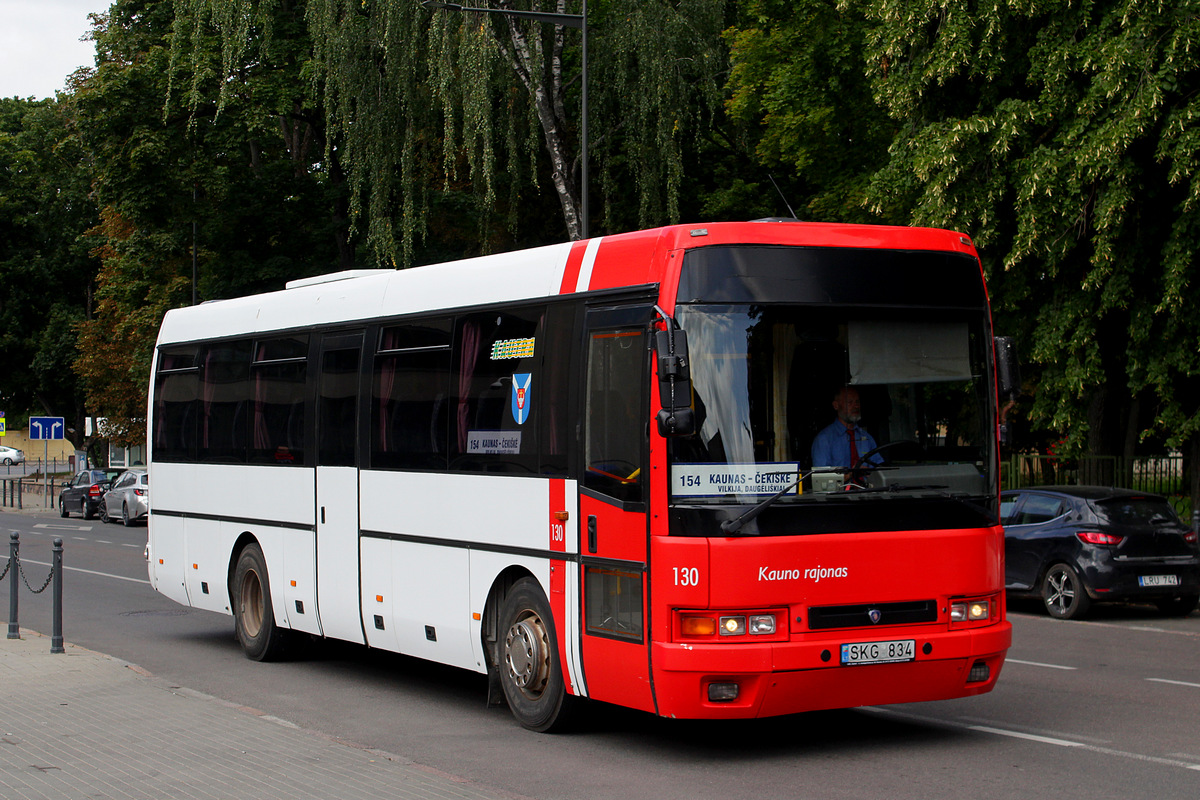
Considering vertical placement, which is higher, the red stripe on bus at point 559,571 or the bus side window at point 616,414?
the bus side window at point 616,414

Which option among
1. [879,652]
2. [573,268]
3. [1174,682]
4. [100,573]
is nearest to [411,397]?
[573,268]

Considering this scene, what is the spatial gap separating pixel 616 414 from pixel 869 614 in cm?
192

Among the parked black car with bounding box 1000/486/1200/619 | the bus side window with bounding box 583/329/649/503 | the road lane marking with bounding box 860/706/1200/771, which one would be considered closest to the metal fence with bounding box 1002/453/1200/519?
the parked black car with bounding box 1000/486/1200/619

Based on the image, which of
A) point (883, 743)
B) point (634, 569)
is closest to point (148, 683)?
point (634, 569)

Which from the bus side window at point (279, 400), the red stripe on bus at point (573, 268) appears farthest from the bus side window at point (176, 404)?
the red stripe on bus at point (573, 268)

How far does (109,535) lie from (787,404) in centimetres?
3004

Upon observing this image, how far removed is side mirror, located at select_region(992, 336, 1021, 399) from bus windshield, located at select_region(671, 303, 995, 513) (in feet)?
0.65

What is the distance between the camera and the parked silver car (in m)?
39.8

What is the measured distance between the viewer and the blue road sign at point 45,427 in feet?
163

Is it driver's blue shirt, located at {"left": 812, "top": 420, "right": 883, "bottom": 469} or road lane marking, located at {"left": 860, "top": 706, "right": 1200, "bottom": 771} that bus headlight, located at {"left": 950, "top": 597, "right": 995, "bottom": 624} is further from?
driver's blue shirt, located at {"left": 812, "top": 420, "right": 883, "bottom": 469}

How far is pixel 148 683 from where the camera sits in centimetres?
1109

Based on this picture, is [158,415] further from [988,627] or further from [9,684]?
[988,627]

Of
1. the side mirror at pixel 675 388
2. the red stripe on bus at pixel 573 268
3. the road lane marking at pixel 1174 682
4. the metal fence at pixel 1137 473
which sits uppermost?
the red stripe on bus at pixel 573 268

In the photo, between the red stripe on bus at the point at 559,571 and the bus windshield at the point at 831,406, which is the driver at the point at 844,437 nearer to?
the bus windshield at the point at 831,406
